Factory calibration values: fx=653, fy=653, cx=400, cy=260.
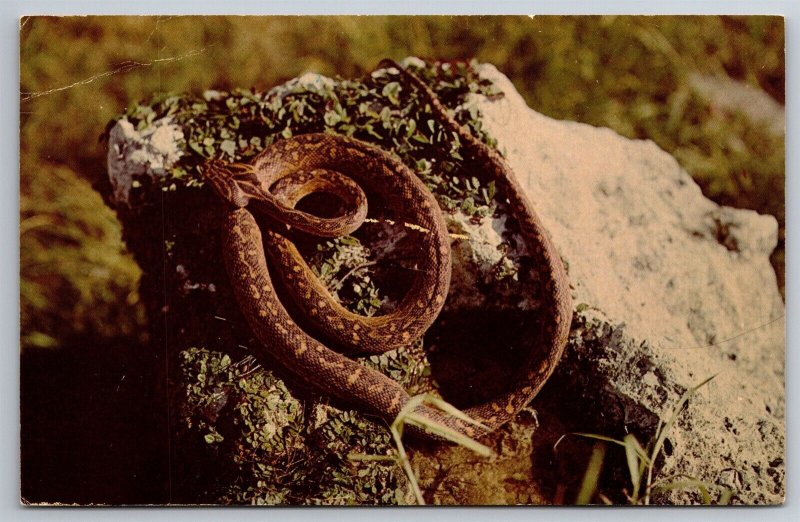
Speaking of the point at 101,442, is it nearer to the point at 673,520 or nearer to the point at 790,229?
the point at 673,520

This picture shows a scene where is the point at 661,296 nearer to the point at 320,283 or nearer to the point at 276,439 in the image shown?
the point at 320,283

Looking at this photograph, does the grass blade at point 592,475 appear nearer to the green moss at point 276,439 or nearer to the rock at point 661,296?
the rock at point 661,296

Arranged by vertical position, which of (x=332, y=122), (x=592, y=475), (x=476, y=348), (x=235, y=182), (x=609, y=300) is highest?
(x=332, y=122)

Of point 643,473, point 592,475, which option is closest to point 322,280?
point 592,475

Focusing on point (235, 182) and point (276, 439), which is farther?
point (235, 182)

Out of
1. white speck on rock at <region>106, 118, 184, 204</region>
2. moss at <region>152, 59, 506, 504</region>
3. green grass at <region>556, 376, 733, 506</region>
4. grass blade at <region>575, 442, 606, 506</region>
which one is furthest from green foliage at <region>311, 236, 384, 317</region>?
grass blade at <region>575, 442, 606, 506</region>

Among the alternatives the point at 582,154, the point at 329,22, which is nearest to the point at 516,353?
the point at 582,154

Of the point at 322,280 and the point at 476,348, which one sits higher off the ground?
the point at 322,280

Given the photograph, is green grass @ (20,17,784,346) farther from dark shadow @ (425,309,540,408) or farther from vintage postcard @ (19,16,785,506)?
dark shadow @ (425,309,540,408)
